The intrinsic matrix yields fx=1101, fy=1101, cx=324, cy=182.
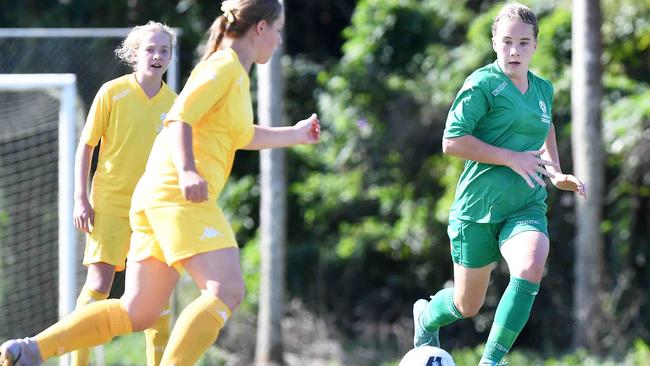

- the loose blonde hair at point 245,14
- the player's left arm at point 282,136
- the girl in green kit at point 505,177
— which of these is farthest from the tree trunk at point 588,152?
the loose blonde hair at point 245,14

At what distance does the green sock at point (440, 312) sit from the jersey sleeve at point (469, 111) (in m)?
→ 0.88

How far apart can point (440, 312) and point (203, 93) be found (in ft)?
6.18

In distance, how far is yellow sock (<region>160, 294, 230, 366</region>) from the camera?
4.34 m

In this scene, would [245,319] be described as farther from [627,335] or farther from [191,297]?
[627,335]

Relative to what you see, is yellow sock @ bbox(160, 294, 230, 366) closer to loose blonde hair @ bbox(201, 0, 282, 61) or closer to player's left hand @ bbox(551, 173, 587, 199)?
loose blonde hair @ bbox(201, 0, 282, 61)

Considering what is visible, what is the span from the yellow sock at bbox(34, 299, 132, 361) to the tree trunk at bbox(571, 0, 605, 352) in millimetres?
7276

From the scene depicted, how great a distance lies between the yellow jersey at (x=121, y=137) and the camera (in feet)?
18.0

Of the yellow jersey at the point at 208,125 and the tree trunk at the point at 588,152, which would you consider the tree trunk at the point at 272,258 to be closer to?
the tree trunk at the point at 588,152

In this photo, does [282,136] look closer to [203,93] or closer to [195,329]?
[203,93]

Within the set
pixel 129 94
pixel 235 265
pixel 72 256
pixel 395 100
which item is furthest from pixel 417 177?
pixel 235 265

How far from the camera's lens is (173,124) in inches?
171

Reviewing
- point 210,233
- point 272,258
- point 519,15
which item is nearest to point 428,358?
point 210,233

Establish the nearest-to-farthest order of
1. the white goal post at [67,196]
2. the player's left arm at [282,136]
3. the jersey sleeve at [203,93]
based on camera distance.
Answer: the jersey sleeve at [203,93]
the player's left arm at [282,136]
the white goal post at [67,196]

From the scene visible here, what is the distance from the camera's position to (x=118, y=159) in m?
5.49
